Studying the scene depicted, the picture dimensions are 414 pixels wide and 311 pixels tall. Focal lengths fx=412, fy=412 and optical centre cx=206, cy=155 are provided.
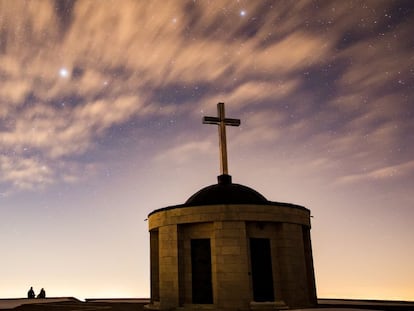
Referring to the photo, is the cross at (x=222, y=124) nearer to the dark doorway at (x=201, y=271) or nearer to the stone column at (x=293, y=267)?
the dark doorway at (x=201, y=271)

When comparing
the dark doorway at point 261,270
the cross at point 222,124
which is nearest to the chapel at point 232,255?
the dark doorway at point 261,270

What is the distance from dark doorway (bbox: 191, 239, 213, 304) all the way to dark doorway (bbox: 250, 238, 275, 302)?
88.0 inches

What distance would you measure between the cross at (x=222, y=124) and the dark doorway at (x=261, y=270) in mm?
5394

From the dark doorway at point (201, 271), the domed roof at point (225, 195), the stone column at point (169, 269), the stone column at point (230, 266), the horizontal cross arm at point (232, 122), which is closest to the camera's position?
the stone column at point (230, 266)

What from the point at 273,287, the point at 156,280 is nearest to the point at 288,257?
the point at 273,287

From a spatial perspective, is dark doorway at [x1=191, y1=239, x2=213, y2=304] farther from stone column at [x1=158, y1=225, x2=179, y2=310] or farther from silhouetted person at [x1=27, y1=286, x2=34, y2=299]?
silhouetted person at [x1=27, y1=286, x2=34, y2=299]

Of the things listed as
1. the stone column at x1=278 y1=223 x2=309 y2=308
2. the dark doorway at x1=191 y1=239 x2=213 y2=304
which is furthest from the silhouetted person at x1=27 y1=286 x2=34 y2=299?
the stone column at x1=278 y1=223 x2=309 y2=308

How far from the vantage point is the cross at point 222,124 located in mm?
25047

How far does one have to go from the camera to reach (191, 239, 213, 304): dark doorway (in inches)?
815

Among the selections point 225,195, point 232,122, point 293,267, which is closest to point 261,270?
point 293,267

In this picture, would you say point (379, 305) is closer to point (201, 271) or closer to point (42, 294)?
point (201, 271)

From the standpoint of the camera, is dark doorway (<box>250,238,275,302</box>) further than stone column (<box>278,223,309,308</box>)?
No

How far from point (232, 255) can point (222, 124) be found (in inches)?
342

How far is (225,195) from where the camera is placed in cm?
2281
